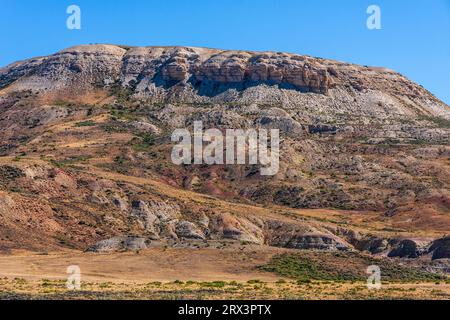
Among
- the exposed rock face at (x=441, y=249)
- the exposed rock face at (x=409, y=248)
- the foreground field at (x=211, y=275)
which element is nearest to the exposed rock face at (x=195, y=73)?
the exposed rock face at (x=409, y=248)

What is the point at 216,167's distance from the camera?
5027 inches

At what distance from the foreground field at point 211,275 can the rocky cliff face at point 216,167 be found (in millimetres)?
8296

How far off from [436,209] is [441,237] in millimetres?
19507

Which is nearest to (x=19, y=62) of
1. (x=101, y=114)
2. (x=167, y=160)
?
(x=101, y=114)

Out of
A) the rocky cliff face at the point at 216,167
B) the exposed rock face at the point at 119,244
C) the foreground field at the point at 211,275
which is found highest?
the rocky cliff face at the point at 216,167

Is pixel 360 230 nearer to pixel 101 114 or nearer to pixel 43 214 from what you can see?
pixel 43 214

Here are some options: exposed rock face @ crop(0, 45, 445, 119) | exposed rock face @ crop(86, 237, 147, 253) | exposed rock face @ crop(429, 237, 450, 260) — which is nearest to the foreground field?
exposed rock face @ crop(86, 237, 147, 253)

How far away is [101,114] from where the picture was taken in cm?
15550

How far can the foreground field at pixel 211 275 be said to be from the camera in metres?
51.8

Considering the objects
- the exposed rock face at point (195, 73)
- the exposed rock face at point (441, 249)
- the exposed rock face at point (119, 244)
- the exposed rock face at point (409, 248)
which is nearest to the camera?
the exposed rock face at point (119, 244)

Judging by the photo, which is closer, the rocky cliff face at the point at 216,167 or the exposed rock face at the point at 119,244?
the exposed rock face at the point at 119,244

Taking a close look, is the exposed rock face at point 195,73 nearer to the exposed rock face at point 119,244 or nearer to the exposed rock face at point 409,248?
the exposed rock face at point 409,248

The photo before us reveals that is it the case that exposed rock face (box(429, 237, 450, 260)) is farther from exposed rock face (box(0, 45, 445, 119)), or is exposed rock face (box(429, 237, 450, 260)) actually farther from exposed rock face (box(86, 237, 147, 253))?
exposed rock face (box(0, 45, 445, 119))
